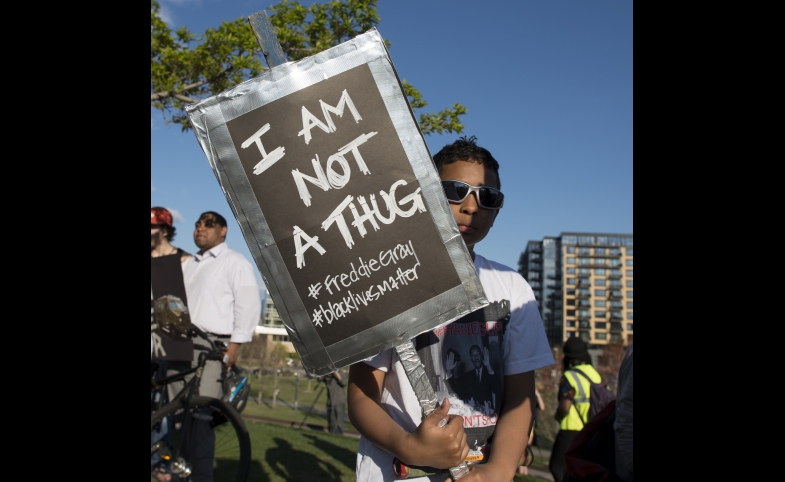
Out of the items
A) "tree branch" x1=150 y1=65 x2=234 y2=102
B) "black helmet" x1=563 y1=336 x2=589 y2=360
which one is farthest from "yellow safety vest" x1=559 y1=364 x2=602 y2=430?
"tree branch" x1=150 y1=65 x2=234 y2=102

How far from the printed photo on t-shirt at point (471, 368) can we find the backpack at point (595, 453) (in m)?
0.64

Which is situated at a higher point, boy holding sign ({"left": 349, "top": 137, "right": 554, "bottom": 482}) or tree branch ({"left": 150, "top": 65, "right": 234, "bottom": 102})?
tree branch ({"left": 150, "top": 65, "right": 234, "bottom": 102})

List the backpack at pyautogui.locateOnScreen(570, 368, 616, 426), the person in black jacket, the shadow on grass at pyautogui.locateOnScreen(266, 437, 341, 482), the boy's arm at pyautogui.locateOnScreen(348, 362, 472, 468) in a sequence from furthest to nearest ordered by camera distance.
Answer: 1. the person in black jacket
2. the shadow on grass at pyautogui.locateOnScreen(266, 437, 341, 482)
3. the backpack at pyautogui.locateOnScreen(570, 368, 616, 426)
4. the boy's arm at pyautogui.locateOnScreen(348, 362, 472, 468)

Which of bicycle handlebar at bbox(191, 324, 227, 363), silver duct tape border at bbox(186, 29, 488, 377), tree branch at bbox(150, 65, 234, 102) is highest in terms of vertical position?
tree branch at bbox(150, 65, 234, 102)

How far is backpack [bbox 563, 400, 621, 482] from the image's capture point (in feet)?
7.11

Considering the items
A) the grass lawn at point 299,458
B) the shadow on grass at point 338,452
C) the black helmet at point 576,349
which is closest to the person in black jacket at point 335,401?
the grass lawn at point 299,458

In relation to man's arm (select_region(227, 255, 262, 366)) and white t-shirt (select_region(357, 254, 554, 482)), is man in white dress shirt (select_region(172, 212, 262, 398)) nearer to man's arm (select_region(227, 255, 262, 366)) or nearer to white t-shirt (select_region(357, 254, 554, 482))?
man's arm (select_region(227, 255, 262, 366))

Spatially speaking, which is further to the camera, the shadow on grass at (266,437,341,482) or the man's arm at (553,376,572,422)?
the shadow on grass at (266,437,341,482)

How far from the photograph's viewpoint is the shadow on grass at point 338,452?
6.79 metres

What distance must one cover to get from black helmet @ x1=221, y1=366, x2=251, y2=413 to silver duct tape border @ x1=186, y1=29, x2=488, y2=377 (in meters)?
3.11
